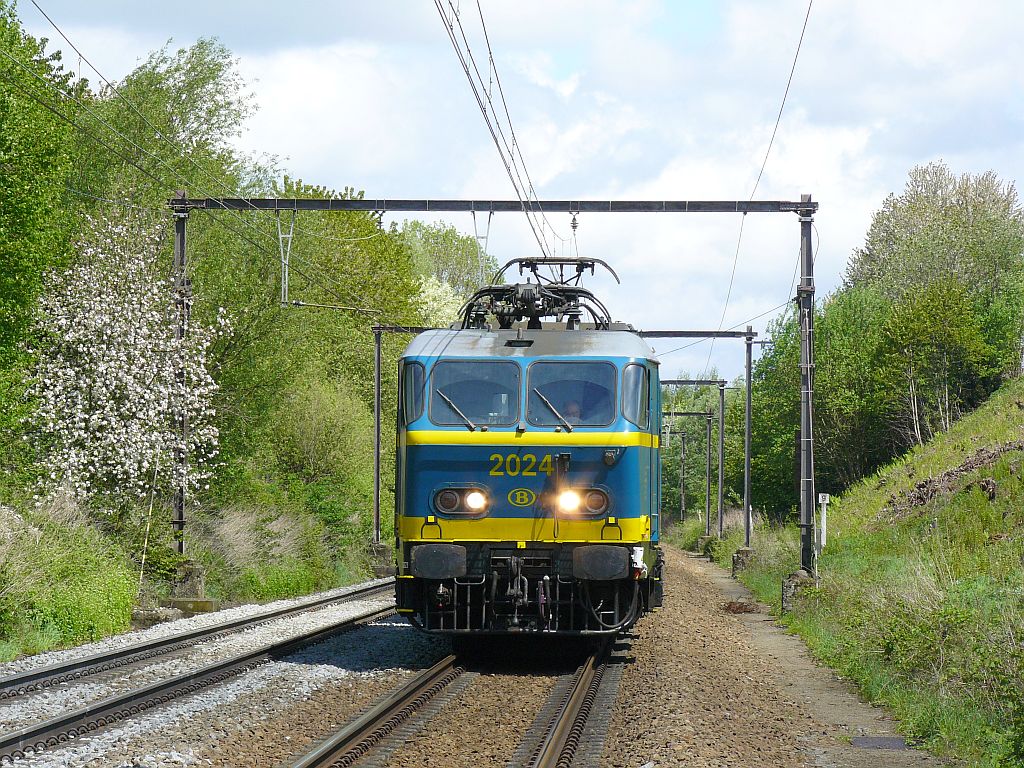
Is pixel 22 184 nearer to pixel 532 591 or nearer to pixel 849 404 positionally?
pixel 532 591

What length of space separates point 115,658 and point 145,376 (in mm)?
9427

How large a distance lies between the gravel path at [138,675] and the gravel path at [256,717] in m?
0.79

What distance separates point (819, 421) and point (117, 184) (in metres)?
34.6

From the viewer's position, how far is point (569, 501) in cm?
1254

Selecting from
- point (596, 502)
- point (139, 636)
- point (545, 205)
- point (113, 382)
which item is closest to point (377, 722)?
point (596, 502)

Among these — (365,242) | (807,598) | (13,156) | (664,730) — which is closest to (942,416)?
(365,242)

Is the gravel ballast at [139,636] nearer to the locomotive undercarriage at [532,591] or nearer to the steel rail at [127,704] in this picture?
the steel rail at [127,704]

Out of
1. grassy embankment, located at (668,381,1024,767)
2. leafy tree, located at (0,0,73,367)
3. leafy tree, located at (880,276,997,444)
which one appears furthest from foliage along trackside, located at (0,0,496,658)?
leafy tree, located at (880,276,997,444)

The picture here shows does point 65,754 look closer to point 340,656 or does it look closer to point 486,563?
point 486,563

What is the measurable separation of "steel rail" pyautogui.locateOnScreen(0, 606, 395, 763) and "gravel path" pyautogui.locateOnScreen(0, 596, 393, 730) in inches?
15.3

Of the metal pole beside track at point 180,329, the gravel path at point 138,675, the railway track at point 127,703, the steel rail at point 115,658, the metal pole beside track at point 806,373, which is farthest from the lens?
the metal pole beside track at point 180,329

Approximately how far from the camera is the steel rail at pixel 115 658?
1138cm

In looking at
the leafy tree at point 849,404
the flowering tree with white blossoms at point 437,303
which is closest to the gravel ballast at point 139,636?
the flowering tree with white blossoms at point 437,303

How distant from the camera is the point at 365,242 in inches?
1886
